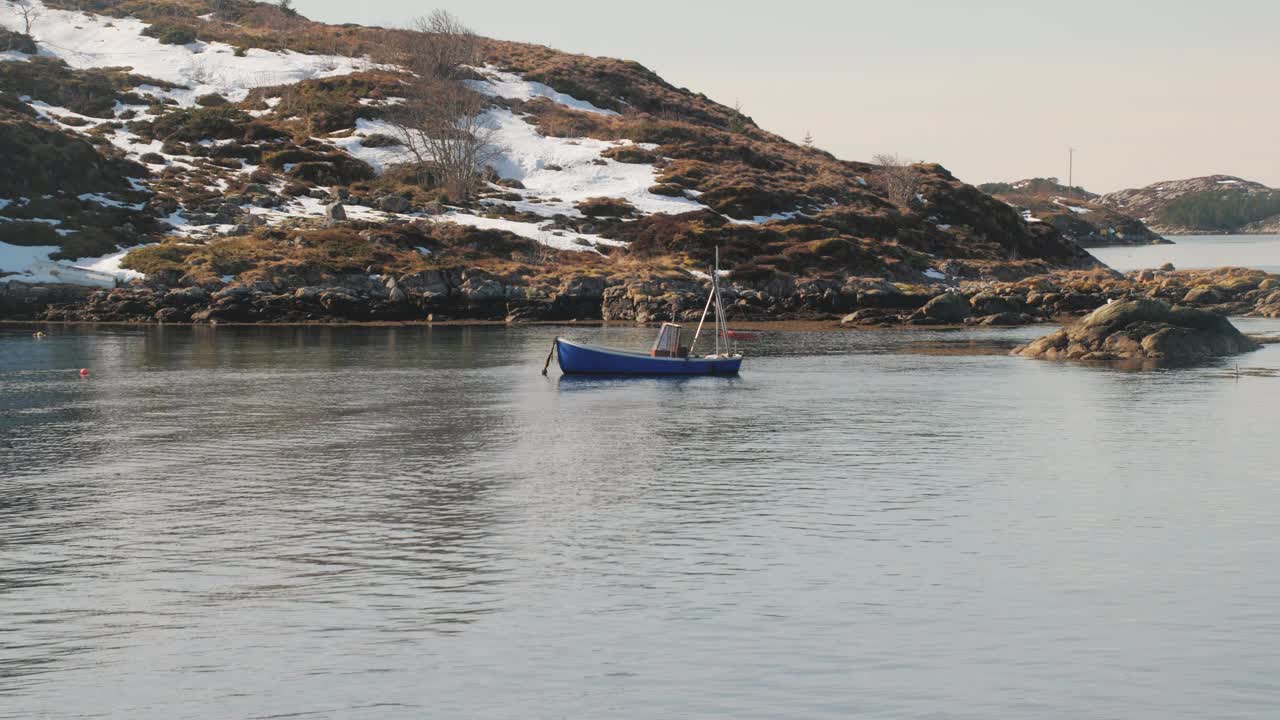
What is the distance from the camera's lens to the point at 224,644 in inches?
765

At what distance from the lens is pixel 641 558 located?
25516mm

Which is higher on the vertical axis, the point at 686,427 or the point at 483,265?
the point at 483,265

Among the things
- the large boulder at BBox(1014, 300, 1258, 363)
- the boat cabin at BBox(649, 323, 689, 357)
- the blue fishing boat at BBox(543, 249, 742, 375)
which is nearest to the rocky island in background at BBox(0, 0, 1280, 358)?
the large boulder at BBox(1014, 300, 1258, 363)

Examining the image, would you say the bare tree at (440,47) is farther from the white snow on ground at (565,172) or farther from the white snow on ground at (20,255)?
the white snow on ground at (20,255)

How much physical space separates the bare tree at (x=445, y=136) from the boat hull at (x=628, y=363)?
3722 inches

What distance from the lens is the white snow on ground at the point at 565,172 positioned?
159375mm

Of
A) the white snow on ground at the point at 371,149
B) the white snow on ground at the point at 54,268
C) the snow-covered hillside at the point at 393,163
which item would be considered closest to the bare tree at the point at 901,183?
the snow-covered hillside at the point at 393,163

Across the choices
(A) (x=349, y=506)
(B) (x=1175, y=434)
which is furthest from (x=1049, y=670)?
(B) (x=1175, y=434)

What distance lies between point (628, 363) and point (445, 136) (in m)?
106

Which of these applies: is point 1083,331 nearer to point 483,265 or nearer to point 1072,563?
point 1072,563

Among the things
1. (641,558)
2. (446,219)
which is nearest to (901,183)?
(446,219)

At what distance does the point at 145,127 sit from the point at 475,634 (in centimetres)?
16958

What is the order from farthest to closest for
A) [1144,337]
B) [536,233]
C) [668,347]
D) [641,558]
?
[536,233] → [1144,337] → [668,347] → [641,558]

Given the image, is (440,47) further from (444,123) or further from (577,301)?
(577,301)
